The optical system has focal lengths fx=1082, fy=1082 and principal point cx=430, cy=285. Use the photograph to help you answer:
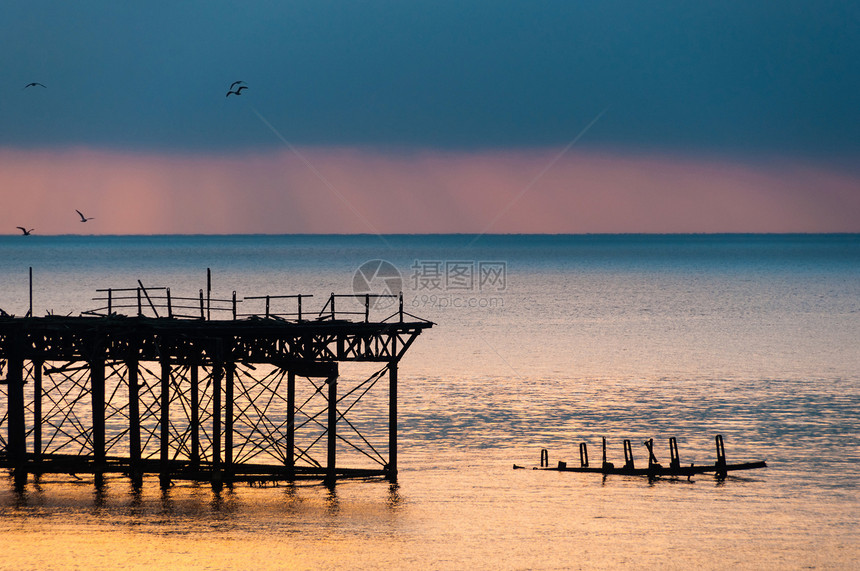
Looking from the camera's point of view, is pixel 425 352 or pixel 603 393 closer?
pixel 603 393

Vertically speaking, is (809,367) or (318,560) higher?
(809,367)

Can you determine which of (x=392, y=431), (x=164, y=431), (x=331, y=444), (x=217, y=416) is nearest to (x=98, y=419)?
(x=164, y=431)

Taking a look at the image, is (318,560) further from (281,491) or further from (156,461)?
(156,461)

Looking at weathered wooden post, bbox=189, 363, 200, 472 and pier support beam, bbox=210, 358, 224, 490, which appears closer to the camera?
pier support beam, bbox=210, 358, 224, 490

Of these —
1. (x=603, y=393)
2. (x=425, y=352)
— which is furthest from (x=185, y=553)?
(x=425, y=352)

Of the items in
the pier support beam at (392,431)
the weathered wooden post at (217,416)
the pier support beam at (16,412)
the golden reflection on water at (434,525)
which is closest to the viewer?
the golden reflection on water at (434,525)

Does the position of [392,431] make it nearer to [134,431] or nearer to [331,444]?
[331,444]

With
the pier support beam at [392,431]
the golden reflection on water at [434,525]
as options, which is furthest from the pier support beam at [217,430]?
the pier support beam at [392,431]

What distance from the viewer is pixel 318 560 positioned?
103 ft

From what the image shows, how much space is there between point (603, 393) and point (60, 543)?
39046 mm

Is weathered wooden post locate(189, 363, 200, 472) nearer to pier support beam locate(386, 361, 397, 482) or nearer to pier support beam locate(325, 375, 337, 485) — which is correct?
pier support beam locate(325, 375, 337, 485)

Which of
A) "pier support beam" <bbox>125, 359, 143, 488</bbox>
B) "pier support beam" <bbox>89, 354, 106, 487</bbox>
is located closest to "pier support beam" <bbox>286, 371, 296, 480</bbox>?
"pier support beam" <bbox>125, 359, 143, 488</bbox>

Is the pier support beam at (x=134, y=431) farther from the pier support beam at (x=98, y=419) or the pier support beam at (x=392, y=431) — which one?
the pier support beam at (x=392, y=431)

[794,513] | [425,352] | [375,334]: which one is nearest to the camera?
[794,513]
